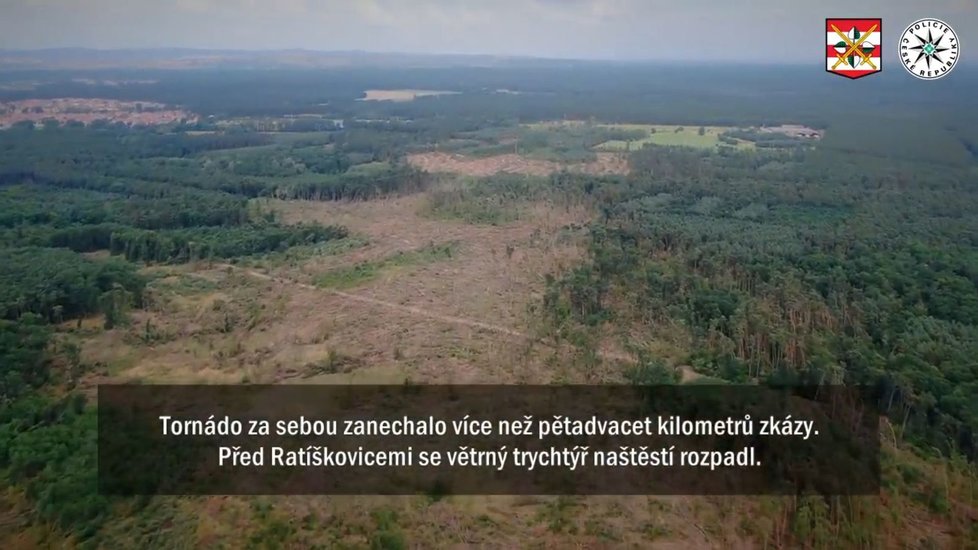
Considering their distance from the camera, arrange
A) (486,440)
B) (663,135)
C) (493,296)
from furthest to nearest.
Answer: (663,135) → (493,296) → (486,440)

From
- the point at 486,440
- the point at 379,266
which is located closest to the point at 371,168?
the point at 379,266

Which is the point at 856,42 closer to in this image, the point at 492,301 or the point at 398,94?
the point at 492,301

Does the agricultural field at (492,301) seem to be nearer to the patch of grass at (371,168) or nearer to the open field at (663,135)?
the patch of grass at (371,168)

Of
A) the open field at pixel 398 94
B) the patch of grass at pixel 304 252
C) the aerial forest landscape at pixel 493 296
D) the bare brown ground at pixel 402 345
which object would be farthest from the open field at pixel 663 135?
the open field at pixel 398 94

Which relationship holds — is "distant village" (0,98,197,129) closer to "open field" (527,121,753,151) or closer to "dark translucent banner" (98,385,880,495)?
"open field" (527,121,753,151)

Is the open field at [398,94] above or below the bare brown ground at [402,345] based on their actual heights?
above

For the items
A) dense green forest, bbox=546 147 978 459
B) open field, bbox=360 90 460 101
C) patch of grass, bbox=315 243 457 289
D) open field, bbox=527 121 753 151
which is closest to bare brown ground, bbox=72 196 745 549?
patch of grass, bbox=315 243 457 289
